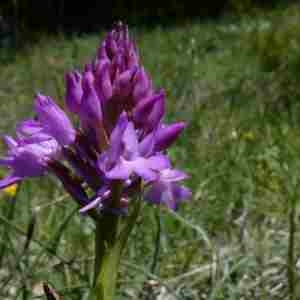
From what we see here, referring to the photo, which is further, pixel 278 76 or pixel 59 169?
pixel 278 76

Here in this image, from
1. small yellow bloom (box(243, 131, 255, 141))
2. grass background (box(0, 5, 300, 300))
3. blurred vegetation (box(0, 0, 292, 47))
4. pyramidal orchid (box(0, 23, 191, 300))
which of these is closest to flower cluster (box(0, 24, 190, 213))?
pyramidal orchid (box(0, 23, 191, 300))

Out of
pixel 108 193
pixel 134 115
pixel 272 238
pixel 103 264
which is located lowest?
pixel 272 238

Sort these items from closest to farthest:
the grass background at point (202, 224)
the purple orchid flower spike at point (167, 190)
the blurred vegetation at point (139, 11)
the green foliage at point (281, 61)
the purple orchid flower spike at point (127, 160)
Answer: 1. the purple orchid flower spike at point (127, 160)
2. the purple orchid flower spike at point (167, 190)
3. the grass background at point (202, 224)
4. the green foliage at point (281, 61)
5. the blurred vegetation at point (139, 11)

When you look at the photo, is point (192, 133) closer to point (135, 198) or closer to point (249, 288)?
point (249, 288)

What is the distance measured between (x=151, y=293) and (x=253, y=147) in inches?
51.5

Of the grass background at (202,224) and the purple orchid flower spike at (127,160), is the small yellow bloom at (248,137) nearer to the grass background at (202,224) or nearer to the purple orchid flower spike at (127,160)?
the grass background at (202,224)

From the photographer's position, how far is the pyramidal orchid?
1.18 m

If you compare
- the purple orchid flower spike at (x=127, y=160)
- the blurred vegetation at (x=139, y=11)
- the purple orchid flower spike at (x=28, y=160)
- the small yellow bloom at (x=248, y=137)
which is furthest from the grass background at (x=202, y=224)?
the blurred vegetation at (x=139, y=11)

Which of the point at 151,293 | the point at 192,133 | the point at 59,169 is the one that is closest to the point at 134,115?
the point at 59,169

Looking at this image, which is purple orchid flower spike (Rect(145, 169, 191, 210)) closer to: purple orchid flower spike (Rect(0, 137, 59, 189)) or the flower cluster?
the flower cluster

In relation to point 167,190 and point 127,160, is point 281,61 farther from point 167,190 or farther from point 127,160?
point 127,160

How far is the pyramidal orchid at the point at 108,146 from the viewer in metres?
1.18

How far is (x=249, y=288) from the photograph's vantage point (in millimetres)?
1825

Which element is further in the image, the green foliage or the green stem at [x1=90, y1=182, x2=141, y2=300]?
the green foliage
